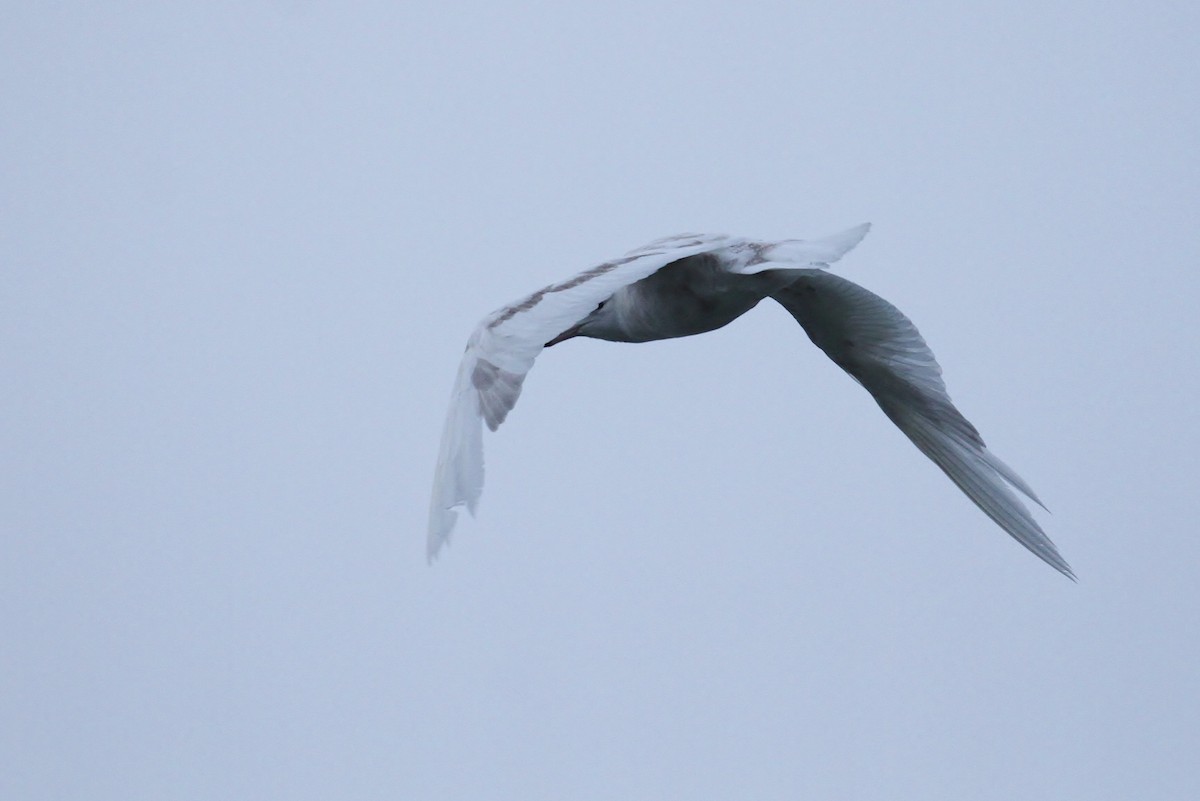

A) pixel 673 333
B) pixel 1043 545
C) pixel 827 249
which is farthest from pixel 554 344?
pixel 1043 545

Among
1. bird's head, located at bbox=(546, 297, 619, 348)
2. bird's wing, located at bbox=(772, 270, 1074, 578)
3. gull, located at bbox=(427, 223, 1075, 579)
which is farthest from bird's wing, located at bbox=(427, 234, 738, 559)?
bird's wing, located at bbox=(772, 270, 1074, 578)

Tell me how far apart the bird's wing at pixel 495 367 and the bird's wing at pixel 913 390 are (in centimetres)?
185

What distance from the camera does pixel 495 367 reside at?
5.71 m

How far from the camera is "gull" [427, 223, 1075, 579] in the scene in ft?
18.3

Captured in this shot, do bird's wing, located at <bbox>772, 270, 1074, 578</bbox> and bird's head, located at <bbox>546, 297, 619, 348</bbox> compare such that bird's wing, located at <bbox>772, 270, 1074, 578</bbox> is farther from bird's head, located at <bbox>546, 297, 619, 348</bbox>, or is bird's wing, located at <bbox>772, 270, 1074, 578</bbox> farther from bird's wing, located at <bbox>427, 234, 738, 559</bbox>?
bird's wing, located at <bbox>427, 234, 738, 559</bbox>

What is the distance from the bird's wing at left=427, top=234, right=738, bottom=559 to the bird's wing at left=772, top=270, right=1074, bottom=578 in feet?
6.08

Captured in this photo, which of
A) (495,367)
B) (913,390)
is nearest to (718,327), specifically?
(913,390)

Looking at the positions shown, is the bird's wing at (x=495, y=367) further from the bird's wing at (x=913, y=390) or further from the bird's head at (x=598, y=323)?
the bird's wing at (x=913, y=390)

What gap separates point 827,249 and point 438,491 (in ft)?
7.41

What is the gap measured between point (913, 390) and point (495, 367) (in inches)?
134

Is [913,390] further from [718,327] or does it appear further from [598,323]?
[598,323]

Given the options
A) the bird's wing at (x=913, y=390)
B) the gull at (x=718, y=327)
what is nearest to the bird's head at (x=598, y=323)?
the gull at (x=718, y=327)

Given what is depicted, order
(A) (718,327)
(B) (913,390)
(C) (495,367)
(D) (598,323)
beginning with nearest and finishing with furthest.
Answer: (C) (495,367)
(D) (598,323)
(A) (718,327)
(B) (913,390)

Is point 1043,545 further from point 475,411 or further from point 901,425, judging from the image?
point 475,411
